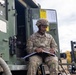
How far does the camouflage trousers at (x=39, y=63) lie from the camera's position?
3.43 metres

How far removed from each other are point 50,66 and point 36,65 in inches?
8.5

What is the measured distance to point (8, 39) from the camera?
3398 millimetres

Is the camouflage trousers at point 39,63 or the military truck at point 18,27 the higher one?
the military truck at point 18,27

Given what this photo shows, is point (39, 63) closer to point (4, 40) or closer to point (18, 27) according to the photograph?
point (4, 40)

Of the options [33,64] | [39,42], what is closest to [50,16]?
[39,42]

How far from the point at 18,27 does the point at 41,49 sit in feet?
4.16

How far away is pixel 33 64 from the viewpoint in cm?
348

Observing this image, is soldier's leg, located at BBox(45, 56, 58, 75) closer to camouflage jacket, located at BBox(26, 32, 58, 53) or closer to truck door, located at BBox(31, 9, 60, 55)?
camouflage jacket, located at BBox(26, 32, 58, 53)

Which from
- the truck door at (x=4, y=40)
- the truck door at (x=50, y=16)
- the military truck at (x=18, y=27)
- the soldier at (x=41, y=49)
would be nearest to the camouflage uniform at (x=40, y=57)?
the soldier at (x=41, y=49)

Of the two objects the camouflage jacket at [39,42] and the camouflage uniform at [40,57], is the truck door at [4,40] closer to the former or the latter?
the camouflage uniform at [40,57]

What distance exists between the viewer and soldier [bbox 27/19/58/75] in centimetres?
352

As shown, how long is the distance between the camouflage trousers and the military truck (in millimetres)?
110

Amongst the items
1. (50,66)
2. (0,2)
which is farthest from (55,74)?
(0,2)

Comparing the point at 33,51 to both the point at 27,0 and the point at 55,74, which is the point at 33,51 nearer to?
the point at 55,74
